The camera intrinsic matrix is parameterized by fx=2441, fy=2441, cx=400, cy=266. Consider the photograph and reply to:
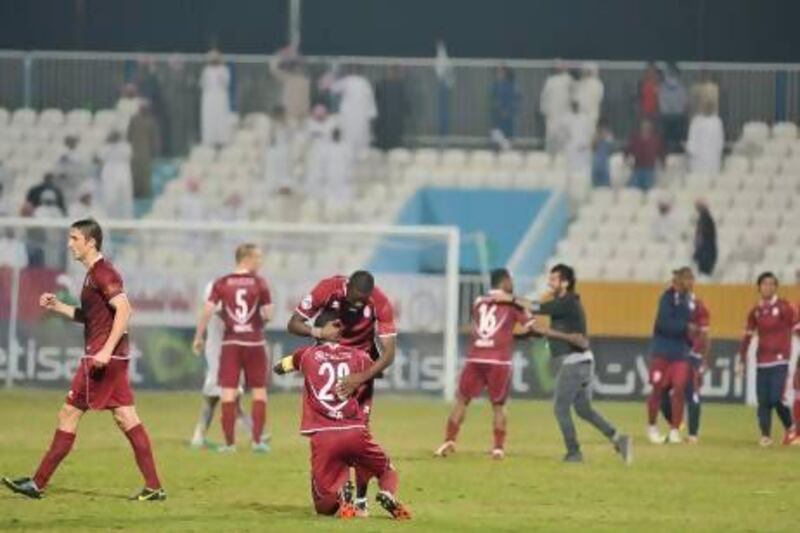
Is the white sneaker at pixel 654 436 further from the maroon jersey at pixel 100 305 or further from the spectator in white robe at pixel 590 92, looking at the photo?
the spectator in white robe at pixel 590 92

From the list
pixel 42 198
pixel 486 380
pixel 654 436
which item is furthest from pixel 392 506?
pixel 42 198

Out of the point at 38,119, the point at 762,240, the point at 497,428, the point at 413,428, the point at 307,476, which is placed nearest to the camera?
the point at 307,476

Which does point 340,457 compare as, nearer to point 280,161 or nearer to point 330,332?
point 330,332

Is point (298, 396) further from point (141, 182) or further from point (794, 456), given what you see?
point (794, 456)

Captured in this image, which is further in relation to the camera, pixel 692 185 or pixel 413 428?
pixel 692 185

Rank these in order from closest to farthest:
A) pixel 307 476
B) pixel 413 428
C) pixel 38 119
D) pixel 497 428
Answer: pixel 307 476
pixel 497 428
pixel 413 428
pixel 38 119

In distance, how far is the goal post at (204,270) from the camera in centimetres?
3519

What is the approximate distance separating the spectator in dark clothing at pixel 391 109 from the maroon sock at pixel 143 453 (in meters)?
23.1

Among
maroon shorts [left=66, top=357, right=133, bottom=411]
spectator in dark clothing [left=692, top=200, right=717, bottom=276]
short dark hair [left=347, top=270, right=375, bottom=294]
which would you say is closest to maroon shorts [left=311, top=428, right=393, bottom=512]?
short dark hair [left=347, top=270, right=375, bottom=294]

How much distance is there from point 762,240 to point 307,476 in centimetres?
1959

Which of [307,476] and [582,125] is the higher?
[582,125]

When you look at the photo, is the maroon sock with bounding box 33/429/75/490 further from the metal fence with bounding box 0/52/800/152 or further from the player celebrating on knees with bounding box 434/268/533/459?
the metal fence with bounding box 0/52/800/152

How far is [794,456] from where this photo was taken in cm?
2650

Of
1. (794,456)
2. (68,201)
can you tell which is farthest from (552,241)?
(794,456)
